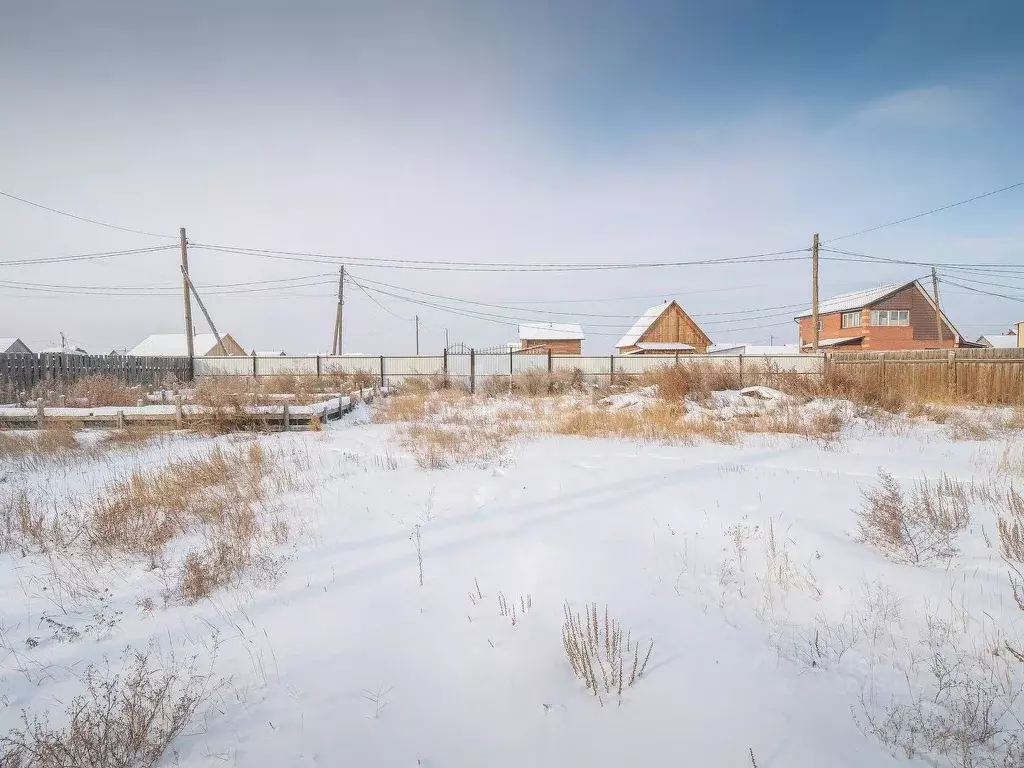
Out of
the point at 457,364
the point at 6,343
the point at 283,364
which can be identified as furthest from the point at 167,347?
the point at 457,364

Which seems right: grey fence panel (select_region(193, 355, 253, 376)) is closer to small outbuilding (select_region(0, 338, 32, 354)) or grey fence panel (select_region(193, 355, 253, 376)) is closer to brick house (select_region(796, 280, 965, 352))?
small outbuilding (select_region(0, 338, 32, 354))

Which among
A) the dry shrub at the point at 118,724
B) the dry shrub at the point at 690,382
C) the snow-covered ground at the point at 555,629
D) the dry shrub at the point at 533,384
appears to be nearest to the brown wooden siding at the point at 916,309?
the dry shrub at the point at 690,382

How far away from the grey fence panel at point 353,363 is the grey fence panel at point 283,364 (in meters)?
0.61

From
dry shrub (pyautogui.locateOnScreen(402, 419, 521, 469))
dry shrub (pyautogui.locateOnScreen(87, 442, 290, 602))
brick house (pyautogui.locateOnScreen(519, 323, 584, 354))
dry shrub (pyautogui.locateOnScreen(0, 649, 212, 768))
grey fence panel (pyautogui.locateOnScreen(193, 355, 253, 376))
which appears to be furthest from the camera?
brick house (pyautogui.locateOnScreen(519, 323, 584, 354))

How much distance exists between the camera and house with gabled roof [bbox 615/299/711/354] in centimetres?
3161

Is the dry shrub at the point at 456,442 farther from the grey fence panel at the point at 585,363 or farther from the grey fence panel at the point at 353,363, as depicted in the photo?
the grey fence panel at the point at 353,363

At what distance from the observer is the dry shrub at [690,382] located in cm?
1104

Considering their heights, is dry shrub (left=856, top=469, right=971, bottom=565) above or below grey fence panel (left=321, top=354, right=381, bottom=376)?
below

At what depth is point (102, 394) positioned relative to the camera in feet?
35.7

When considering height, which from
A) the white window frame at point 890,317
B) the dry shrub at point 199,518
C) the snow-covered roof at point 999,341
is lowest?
the dry shrub at point 199,518

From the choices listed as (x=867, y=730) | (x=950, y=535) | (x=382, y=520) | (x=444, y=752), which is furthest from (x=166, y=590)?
(x=950, y=535)

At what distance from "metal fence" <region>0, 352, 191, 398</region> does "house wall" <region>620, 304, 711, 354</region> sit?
92.4ft

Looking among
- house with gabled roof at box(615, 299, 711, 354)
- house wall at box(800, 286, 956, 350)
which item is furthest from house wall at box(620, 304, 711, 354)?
house wall at box(800, 286, 956, 350)

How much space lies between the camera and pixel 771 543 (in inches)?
122
